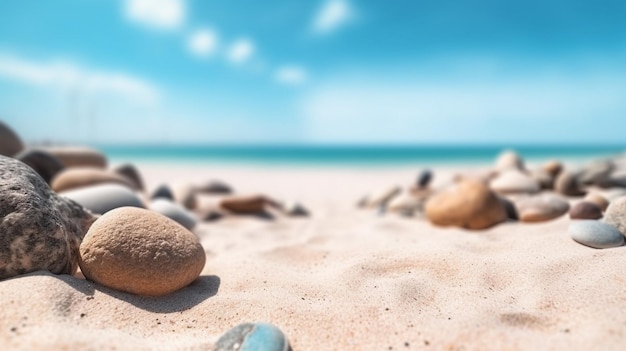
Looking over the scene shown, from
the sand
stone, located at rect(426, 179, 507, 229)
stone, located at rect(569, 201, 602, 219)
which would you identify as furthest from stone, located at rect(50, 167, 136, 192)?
stone, located at rect(569, 201, 602, 219)

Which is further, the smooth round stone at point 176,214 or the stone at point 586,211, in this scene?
the smooth round stone at point 176,214

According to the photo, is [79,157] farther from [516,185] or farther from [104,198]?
[516,185]

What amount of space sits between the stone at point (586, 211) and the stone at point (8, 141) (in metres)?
5.34

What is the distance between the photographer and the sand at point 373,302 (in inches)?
56.4

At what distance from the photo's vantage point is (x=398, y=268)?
2184mm

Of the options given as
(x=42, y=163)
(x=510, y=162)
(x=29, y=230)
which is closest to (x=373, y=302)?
(x=29, y=230)

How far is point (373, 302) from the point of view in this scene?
1.79 meters

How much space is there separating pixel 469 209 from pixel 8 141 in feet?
15.4

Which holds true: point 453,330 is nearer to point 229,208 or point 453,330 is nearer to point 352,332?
point 352,332

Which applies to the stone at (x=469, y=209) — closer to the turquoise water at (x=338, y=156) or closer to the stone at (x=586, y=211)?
the stone at (x=586, y=211)

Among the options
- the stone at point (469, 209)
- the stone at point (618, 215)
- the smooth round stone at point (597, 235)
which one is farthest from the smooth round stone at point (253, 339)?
the stone at point (469, 209)

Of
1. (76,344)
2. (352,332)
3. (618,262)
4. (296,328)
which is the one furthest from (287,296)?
(618,262)

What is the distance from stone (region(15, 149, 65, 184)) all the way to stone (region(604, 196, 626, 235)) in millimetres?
5050

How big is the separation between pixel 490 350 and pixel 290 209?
13.0ft
